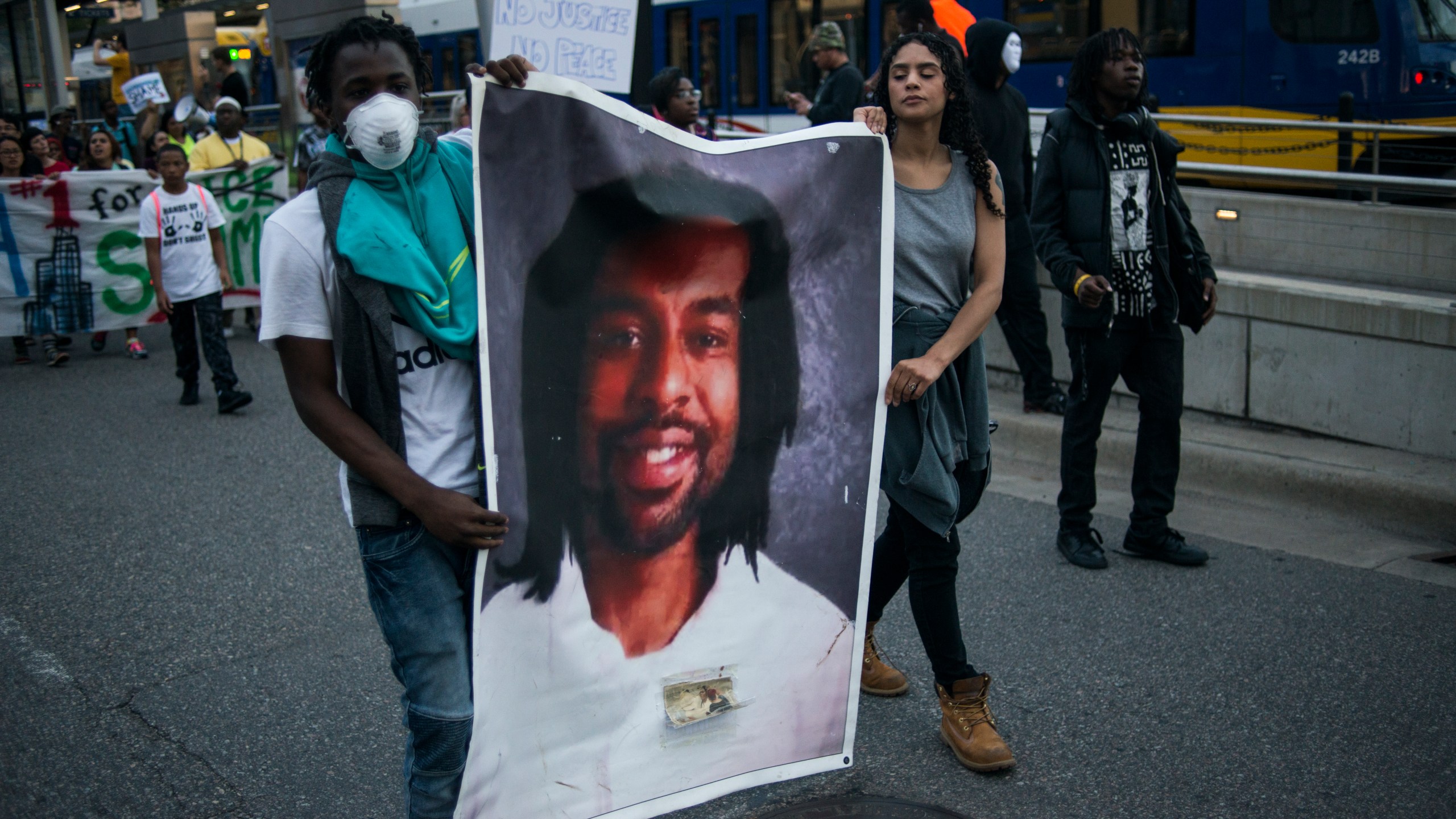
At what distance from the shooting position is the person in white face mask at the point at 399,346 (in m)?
2.19

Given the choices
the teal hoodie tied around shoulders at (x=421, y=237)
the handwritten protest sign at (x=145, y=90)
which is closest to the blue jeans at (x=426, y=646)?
the teal hoodie tied around shoulders at (x=421, y=237)

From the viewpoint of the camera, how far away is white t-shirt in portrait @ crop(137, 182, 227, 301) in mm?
8328

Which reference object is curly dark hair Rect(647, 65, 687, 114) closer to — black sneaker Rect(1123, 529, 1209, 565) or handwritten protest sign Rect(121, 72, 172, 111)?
black sneaker Rect(1123, 529, 1209, 565)

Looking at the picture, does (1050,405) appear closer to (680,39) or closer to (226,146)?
(226,146)

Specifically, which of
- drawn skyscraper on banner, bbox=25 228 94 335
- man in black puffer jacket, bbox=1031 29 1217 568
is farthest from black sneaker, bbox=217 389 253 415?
man in black puffer jacket, bbox=1031 29 1217 568

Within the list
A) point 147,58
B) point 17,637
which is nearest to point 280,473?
point 17,637

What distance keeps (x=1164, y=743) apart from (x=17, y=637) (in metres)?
3.94

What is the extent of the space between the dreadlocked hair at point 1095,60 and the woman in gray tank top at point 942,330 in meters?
1.50

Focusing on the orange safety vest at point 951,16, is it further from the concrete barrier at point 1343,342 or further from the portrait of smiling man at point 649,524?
the portrait of smiling man at point 649,524

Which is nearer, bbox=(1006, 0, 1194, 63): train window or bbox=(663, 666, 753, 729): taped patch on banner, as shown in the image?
bbox=(663, 666, 753, 729): taped patch on banner

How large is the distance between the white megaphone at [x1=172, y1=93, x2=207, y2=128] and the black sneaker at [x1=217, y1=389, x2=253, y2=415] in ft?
21.1

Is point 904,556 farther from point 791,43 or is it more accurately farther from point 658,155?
point 791,43

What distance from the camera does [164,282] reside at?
834 centimetres

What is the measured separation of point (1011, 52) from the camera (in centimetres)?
673
